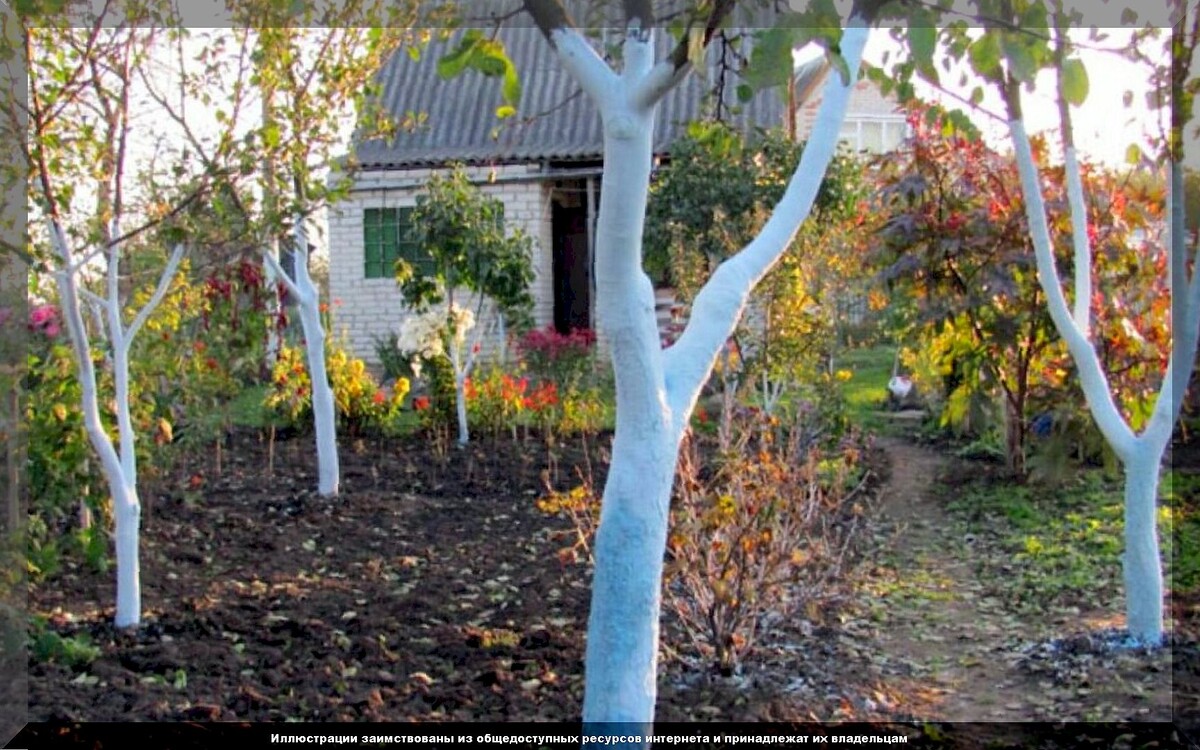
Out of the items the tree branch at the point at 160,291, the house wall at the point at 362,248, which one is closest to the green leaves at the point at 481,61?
the tree branch at the point at 160,291

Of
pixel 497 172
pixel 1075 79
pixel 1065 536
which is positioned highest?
pixel 497 172

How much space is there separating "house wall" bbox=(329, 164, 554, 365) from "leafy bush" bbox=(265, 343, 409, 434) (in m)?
4.12

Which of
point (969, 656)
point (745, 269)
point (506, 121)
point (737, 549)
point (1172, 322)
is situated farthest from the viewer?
point (506, 121)

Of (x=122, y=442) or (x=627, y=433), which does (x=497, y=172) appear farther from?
(x=627, y=433)

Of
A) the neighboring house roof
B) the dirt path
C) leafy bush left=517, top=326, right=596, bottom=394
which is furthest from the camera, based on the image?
the neighboring house roof

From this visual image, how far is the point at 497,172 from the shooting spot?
13.2 m

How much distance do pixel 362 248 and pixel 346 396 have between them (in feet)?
17.0

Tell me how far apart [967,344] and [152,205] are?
5732 millimetres

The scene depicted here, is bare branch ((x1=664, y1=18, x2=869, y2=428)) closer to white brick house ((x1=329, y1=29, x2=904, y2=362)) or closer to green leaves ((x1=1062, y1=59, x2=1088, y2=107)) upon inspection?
green leaves ((x1=1062, y1=59, x2=1088, y2=107))

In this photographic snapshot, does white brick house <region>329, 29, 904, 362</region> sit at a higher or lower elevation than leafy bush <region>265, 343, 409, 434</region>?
higher

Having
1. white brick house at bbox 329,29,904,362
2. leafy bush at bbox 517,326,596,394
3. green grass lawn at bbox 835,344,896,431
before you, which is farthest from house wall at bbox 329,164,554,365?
green grass lawn at bbox 835,344,896,431

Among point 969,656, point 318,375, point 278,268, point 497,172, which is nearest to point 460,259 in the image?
point 318,375

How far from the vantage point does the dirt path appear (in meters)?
3.82

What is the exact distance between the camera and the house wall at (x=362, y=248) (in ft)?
44.9
